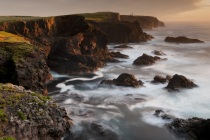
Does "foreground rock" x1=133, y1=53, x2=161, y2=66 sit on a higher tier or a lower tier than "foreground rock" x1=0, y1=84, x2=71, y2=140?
lower

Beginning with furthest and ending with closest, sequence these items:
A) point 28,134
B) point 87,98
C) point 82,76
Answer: point 82,76
point 87,98
point 28,134

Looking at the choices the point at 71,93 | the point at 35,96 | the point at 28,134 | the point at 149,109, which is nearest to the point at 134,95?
the point at 149,109

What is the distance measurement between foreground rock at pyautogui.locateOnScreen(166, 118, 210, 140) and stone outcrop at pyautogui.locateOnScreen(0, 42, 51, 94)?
1592cm

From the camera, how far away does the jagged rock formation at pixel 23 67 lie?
31.0 meters

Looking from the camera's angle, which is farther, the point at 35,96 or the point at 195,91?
the point at 195,91

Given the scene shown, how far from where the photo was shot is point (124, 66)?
59406 millimetres

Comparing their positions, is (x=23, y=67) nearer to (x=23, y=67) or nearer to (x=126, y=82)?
(x=23, y=67)

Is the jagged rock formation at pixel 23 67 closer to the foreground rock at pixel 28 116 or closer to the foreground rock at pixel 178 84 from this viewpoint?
the foreground rock at pixel 28 116

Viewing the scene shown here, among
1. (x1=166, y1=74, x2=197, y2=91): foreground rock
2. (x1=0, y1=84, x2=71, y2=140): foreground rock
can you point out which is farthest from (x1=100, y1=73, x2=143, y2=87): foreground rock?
(x1=0, y1=84, x2=71, y2=140): foreground rock

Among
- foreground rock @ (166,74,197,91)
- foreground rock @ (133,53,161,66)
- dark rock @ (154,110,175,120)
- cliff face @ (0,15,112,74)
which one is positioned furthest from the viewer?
foreground rock @ (133,53,161,66)

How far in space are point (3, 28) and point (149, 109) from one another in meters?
32.3

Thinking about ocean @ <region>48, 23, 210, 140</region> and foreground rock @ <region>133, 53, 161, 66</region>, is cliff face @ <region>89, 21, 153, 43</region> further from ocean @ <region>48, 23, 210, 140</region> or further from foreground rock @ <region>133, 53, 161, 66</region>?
ocean @ <region>48, 23, 210, 140</region>

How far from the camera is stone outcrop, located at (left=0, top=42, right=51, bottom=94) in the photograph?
3105cm

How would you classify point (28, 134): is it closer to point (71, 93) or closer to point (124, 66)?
point (71, 93)
